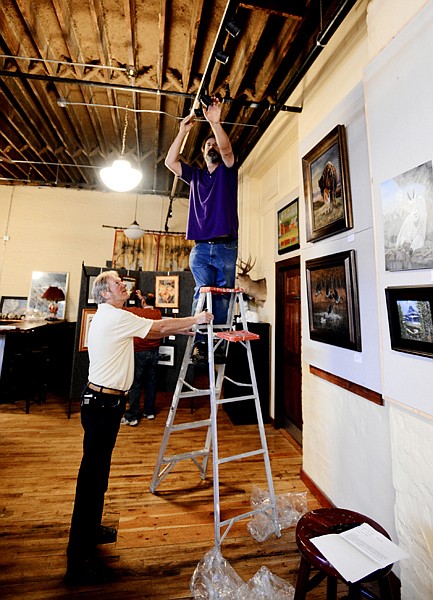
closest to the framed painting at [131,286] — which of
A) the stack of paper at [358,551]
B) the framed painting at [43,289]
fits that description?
the framed painting at [43,289]

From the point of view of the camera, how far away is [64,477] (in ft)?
8.84

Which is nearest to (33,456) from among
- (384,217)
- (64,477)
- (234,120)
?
(64,477)

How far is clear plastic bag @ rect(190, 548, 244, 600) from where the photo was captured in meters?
1.55

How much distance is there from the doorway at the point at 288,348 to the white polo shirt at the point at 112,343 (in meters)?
2.39

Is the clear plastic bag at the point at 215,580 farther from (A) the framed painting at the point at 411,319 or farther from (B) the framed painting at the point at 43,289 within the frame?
(B) the framed painting at the point at 43,289

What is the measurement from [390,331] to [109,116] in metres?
5.40

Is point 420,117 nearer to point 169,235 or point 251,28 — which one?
point 251,28

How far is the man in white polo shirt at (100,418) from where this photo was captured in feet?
5.73

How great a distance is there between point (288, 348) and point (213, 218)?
2.44 metres

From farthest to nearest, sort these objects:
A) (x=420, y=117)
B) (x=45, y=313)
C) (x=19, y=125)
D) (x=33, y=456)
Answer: (x=45, y=313), (x=19, y=125), (x=33, y=456), (x=420, y=117)

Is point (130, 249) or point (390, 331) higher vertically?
point (130, 249)

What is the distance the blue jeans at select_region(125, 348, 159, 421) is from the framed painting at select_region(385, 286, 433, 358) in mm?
3328

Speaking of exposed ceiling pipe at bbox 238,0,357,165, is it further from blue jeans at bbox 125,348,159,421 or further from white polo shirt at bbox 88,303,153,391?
blue jeans at bbox 125,348,159,421

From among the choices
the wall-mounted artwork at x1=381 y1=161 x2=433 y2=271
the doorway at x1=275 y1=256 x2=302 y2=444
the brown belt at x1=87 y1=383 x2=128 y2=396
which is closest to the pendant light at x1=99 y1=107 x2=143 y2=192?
the doorway at x1=275 y1=256 x2=302 y2=444
